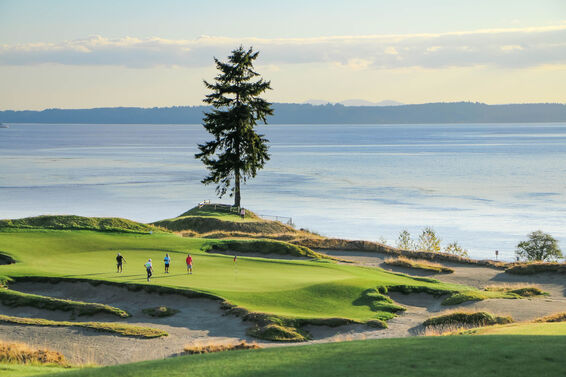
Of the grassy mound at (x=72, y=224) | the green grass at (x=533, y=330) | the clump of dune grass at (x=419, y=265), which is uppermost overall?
the grassy mound at (x=72, y=224)

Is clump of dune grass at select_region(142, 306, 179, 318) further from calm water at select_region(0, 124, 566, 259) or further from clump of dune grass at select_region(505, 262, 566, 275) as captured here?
calm water at select_region(0, 124, 566, 259)

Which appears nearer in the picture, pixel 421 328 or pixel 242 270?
pixel 421 328

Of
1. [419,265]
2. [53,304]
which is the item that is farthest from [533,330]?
[419,265]

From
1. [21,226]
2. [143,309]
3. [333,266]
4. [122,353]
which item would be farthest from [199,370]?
[21,226]

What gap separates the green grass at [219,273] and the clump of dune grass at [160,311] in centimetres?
156

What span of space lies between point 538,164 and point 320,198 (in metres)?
96.7

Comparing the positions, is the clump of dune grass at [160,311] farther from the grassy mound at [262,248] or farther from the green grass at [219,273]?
the grassy mound at [262,248]

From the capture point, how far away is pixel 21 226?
41500 mm

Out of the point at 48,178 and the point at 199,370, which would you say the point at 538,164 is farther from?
the point at 199,370

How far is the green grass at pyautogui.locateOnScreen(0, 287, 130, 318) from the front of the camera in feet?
86.3

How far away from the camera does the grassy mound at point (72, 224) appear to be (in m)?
41.8

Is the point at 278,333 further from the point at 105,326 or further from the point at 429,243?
the point at 429,243

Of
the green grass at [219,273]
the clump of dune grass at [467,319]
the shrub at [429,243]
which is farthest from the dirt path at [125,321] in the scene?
the shrub at [429,243]

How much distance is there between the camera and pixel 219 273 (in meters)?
32.4
